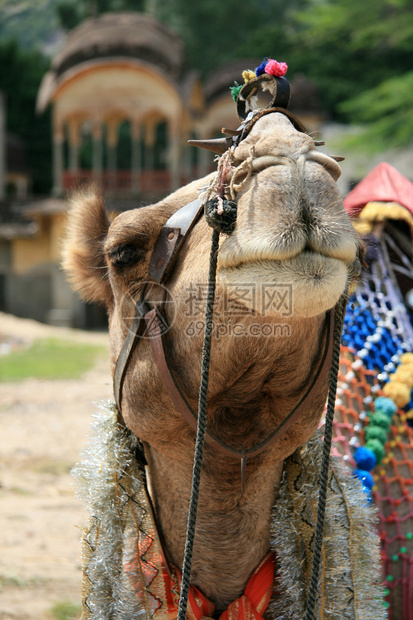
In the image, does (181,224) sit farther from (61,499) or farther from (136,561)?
(61,499)

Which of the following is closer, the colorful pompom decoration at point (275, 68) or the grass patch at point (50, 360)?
the colorful pompom decoration at point (275, 68)

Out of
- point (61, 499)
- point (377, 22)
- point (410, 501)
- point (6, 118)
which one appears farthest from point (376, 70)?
point (410, 501)

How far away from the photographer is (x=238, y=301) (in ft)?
4.69

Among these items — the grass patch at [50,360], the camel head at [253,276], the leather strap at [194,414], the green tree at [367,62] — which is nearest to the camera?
the camel head at [253,276]

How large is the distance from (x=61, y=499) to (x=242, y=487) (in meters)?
3.74

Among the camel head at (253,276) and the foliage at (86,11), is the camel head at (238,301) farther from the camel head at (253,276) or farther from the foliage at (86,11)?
the foliage at (86,11)

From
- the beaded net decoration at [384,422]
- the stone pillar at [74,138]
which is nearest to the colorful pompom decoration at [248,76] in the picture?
the beaded net decoration at [384,422]

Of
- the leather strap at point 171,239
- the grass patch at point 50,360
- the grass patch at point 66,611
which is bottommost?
the grass patch at point 66,611

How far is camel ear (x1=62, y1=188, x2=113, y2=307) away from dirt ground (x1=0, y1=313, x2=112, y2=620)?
32 centimetres

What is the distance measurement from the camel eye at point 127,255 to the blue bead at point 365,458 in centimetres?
110

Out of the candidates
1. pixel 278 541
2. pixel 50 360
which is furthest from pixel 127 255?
pixel 50 360

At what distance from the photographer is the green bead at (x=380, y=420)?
2.49 metres

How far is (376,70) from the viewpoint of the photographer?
22062mm

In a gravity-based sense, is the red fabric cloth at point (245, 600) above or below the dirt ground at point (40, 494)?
below
